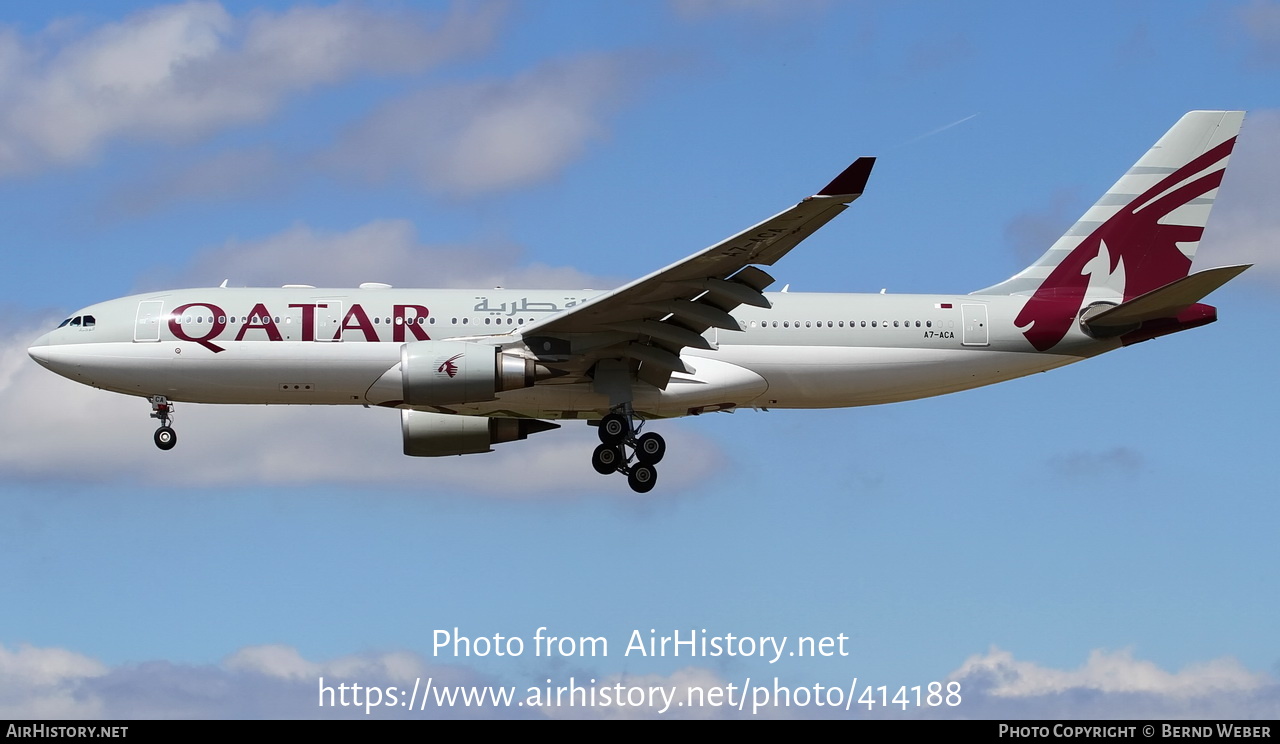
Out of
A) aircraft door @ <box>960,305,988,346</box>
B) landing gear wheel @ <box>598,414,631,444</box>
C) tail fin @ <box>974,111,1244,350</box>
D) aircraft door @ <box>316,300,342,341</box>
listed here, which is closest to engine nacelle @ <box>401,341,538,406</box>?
aircraft door @ <box>316,300,342,341</box>

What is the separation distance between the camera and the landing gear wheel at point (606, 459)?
3538 cm

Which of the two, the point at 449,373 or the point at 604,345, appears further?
the point at 604,345

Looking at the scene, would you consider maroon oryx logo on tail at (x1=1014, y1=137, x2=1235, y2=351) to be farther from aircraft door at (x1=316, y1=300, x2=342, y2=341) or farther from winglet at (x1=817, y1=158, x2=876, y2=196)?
aircraft door at (x1=316, y1=300, x2=342, y2=341)

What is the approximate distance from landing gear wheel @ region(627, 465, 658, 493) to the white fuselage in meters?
1.46

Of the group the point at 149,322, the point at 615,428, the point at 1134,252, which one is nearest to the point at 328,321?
the point at 149,322

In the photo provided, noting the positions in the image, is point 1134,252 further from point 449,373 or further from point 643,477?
point 449,373

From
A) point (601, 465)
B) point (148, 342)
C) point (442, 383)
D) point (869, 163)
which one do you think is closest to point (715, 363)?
point (601, 465)

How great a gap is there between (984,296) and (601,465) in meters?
9.86

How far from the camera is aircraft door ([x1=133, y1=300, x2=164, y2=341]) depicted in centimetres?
3538

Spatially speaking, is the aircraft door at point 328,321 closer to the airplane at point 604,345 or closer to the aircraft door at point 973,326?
A: the airplane at point 604,345

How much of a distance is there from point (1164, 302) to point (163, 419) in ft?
71.2

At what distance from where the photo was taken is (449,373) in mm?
33062

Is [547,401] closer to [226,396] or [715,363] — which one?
[715,363]

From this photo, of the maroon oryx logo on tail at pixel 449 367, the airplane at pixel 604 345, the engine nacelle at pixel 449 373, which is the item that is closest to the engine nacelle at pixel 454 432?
the airplane at pixel 604 345
